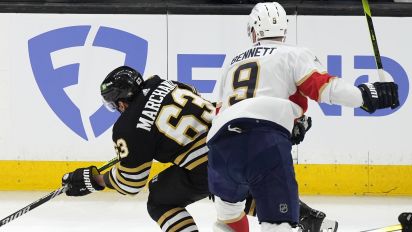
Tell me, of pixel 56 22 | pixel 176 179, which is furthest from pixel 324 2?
pixel 176 179

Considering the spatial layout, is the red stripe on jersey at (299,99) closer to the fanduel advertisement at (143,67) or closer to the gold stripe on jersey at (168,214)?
the gold stripe on jersey at (168,214)

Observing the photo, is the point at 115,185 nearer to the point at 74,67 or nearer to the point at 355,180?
the point at 74,67

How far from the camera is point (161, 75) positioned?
18.1 feet

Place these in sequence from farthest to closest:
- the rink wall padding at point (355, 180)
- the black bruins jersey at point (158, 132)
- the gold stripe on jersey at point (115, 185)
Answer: the rink wall padding at point (355, 180), the gold stripe on jersey at point (115, 185), the black bruins jersey at point (158, 132)

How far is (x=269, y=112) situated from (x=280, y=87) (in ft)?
0.33

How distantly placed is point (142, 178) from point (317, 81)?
2.89ft

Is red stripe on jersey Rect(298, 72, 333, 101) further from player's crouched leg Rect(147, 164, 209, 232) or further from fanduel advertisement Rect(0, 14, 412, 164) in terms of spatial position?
fanduel advertisement Rect(0, 14, 412, 164)

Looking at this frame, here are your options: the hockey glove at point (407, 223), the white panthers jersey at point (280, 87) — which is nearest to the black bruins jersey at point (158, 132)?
the white panthers jersey at point (280, 87)

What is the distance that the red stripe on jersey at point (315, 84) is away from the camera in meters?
2.98

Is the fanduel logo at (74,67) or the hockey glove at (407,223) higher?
the fanduel logo at (74,67)

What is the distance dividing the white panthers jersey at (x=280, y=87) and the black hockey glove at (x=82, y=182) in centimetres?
74

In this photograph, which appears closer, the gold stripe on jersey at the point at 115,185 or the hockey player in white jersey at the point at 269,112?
the hockey player in white jersey at the point at 269,112

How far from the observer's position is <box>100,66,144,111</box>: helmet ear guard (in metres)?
3.44

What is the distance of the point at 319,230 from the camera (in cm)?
383
